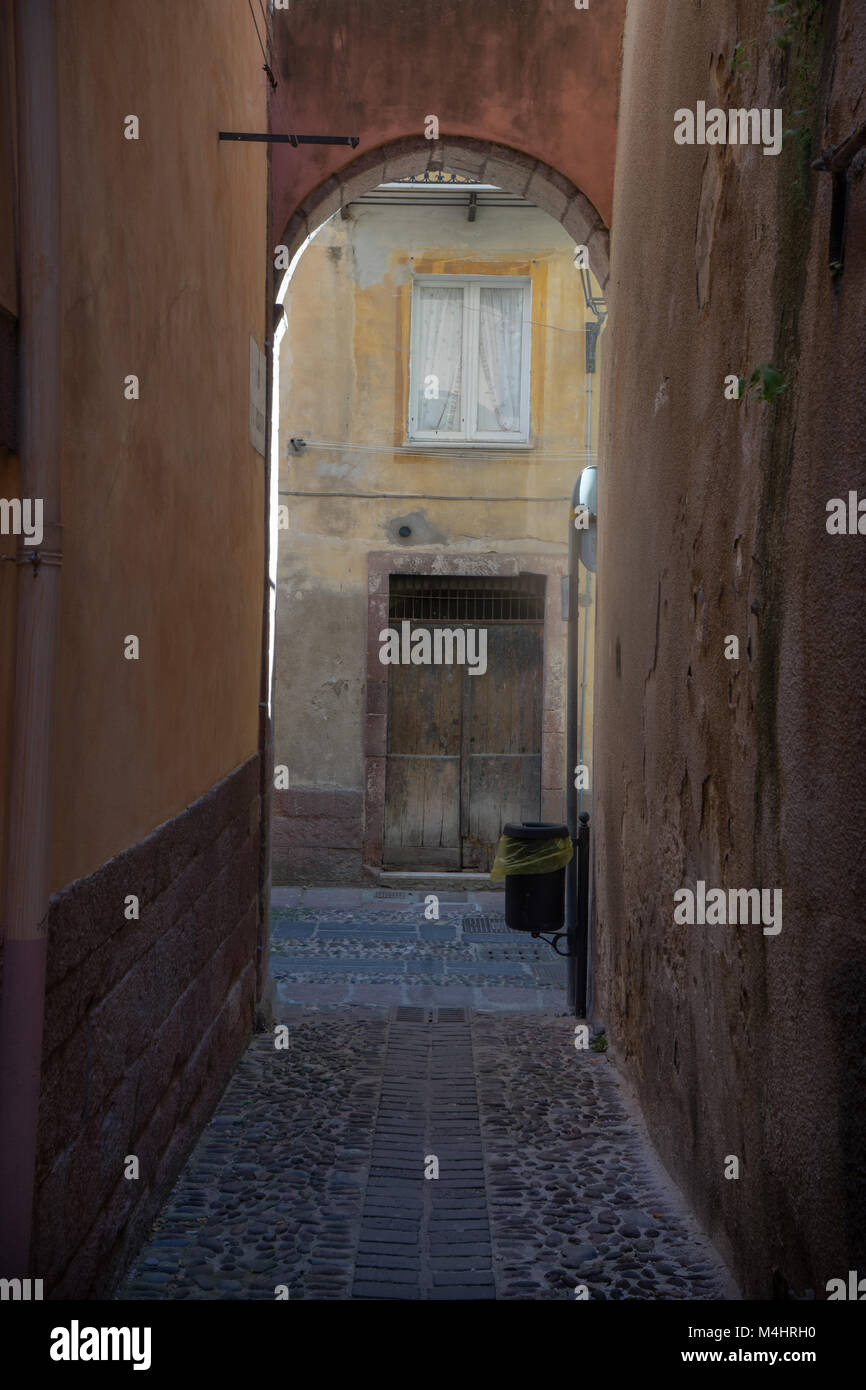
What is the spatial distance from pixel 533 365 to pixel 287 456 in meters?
2.38

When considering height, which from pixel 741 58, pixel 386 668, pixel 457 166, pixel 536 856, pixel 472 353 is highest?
pixel 457 166

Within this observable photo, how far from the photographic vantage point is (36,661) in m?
2.51

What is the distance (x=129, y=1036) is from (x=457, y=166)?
530cm

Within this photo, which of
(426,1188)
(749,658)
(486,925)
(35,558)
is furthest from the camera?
(486,925)

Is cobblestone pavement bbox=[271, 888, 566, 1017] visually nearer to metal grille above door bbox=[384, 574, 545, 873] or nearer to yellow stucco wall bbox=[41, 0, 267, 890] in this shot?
metal grille above door bbox=[384, 574, 545, 873]

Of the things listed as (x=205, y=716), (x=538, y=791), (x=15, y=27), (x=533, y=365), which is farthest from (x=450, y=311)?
(x=15, y=27)

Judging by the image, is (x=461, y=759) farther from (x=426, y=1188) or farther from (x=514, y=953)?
(x=426, y=1188)

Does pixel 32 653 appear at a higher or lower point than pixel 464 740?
higher

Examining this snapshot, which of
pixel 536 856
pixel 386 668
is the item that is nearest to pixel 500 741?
pixel 386 668

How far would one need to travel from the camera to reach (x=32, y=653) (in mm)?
2500

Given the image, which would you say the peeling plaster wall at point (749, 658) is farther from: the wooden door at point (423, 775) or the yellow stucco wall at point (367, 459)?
the wooden door at point (423, 775)

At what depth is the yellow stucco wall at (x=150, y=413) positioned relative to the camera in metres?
2.91

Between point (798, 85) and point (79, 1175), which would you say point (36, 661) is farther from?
point (798, 85)

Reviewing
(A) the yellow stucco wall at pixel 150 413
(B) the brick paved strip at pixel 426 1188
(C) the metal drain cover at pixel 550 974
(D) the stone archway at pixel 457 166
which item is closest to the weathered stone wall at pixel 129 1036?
(A) the yellow stucco wall at pixel 150 413
